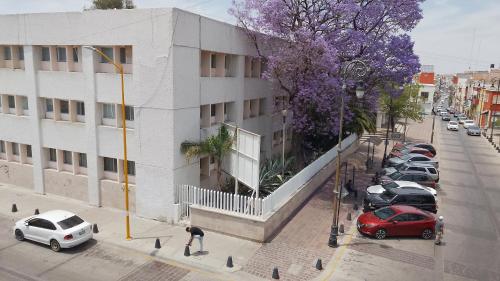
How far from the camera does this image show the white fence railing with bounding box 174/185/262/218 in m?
16.8

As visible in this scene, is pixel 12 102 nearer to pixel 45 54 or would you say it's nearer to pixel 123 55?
pixel 45 54

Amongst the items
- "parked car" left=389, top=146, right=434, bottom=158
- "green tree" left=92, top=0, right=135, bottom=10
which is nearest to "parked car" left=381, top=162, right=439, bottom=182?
"parked car" left=389, top=146, right=434, bottom=158

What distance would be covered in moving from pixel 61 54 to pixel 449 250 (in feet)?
72.3

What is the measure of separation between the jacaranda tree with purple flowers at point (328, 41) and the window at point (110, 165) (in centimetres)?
1064

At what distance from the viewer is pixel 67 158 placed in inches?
864

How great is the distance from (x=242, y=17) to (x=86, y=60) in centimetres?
918

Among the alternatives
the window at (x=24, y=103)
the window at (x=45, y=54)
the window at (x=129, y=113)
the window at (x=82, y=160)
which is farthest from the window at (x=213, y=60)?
the window at (x=24, y=103)

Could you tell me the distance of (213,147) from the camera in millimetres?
18781

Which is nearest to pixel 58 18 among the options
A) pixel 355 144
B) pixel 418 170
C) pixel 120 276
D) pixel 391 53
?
pixel 120 276

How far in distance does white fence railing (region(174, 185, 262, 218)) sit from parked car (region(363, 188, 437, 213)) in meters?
6.94

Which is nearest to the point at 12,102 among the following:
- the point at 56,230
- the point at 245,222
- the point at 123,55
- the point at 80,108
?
the point at 80,108

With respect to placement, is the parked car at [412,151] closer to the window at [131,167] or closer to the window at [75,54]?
the window at [131,167]

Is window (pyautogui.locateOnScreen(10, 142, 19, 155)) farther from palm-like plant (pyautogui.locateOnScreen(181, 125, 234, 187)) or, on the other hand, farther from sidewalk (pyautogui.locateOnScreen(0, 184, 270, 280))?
palm-like plant (pyautogui.locateOnScreen(181, 125, 234, 187))

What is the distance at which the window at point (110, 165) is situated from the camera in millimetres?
20375
